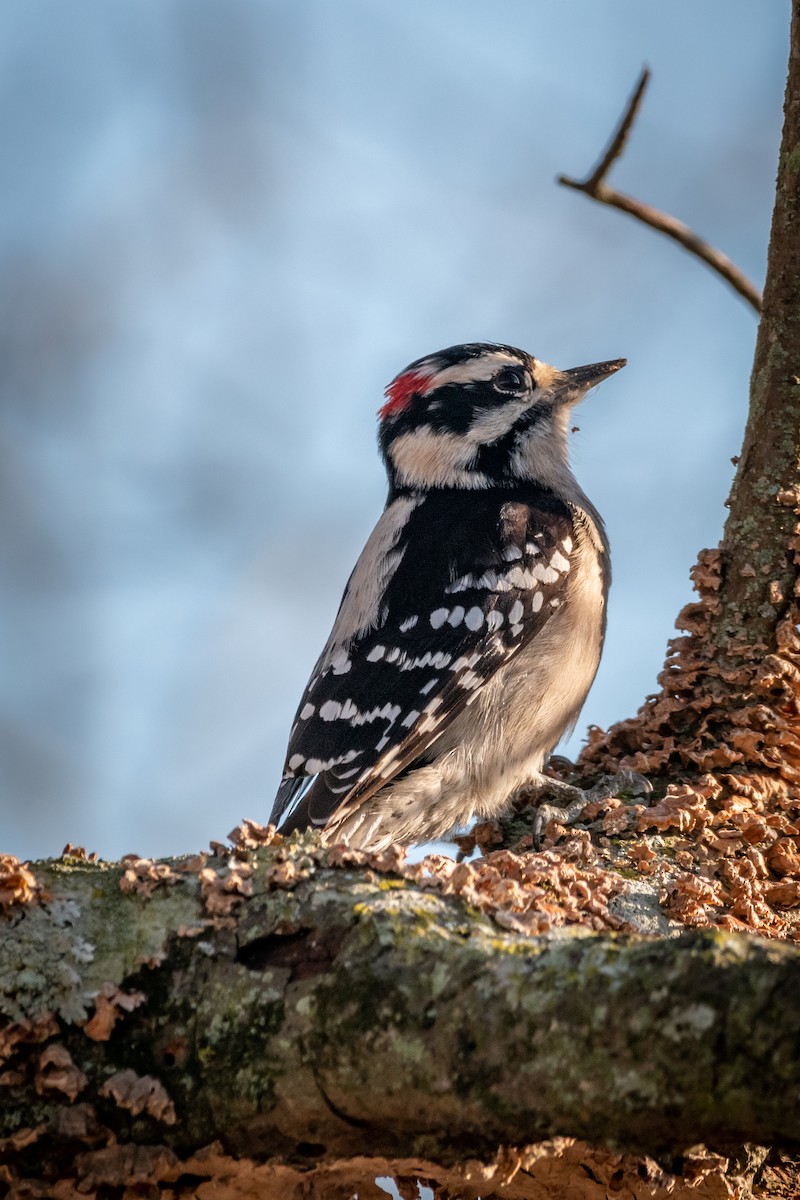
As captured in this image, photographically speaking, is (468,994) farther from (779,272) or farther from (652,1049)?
(779,272)

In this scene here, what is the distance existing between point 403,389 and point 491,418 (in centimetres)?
49

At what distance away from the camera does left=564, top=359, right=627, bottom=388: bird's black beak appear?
4.91m

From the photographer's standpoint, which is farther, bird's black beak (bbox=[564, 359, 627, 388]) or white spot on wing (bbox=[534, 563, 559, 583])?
bird's black beak (bbox=[564, 359, 627, 388])

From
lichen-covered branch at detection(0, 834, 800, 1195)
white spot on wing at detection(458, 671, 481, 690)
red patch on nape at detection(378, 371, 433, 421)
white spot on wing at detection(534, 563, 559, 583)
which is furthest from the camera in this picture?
red patch on nape at detection(378, 371, 433, 421)

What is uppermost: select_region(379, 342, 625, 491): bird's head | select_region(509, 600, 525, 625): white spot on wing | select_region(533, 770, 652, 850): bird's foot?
select_region(379, 342, 625, 491): bird's head

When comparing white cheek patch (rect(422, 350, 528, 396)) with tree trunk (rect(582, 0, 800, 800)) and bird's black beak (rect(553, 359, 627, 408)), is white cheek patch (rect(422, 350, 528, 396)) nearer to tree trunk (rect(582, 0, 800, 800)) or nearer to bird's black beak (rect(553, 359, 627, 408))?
bird's black beak (rect(553, 359, 627, 408))

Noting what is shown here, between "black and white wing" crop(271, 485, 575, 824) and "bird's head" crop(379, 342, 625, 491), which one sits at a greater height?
"bird's head" crop(379, 342, 625, 491)

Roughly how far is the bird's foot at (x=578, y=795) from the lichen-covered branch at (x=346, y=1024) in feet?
4.45

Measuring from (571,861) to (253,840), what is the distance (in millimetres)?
986

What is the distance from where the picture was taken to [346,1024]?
5.61ft

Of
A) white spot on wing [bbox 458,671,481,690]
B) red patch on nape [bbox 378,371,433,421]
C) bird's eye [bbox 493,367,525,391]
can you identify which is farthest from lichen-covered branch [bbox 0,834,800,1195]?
red patch on nape [bbox 378,371,433,421]

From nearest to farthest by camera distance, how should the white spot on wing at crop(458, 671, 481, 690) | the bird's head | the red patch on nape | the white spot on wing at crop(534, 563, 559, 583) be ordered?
the white spot on wing at crop(458, 671, 481, 690) → the white spot on wing at crop(534, 563, 559, 583) → the bird's head → the red patch on nape

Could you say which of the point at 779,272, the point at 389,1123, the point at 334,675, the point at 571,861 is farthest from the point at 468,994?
the point at 779,272

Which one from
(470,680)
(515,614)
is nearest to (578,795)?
(470,680)
